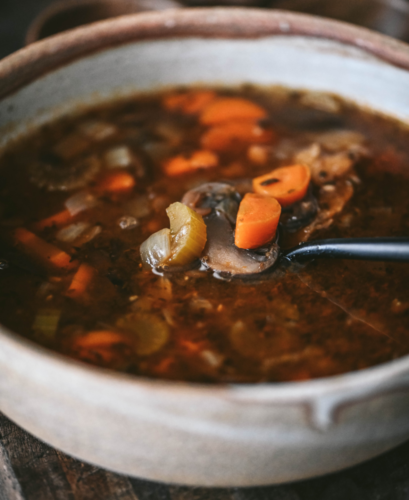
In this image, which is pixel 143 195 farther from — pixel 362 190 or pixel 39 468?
pixel 39 468

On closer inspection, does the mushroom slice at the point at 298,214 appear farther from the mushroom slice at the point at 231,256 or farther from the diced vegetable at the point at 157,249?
the diced vegetable at the point at 157,249

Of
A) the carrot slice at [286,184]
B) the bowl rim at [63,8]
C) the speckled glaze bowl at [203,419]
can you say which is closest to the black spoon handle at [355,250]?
the carrot slice at [286,184]

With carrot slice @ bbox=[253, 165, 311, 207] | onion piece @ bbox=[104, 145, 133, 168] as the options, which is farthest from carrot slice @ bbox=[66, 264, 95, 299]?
carrot slice @ bbox=[253, 165, 311, 207]

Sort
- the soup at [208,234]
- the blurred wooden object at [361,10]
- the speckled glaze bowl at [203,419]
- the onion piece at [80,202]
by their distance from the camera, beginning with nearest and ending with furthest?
the speckled glaze bowl at [203,419]
the soup at [208,234]
the onion piece at [80,202]
the blurred wooden object at [361,10]

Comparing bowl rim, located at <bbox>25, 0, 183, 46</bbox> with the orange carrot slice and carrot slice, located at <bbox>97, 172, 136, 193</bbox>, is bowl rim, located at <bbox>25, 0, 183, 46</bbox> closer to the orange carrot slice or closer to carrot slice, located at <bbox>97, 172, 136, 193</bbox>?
carrot slice, located at <bbox>97, 172, 136, 193</bbox>

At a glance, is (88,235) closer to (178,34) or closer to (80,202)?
(80,202)

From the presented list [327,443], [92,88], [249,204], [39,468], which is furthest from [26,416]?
[92,88]
